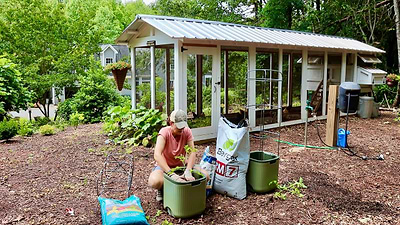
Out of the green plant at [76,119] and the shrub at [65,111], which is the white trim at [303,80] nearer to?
the green plant at [76,119]

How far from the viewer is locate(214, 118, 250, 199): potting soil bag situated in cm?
371

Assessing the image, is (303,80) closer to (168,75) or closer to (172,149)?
(168,75)

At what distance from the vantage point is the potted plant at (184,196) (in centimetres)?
319

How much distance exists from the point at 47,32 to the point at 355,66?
10441 millimetres

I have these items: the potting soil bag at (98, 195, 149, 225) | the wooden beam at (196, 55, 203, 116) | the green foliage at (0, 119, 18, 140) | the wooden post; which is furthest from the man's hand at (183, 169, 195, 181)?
the green foliage at (0, 119, 18, 140)

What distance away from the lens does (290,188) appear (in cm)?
414

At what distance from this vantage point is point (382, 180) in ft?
14.9

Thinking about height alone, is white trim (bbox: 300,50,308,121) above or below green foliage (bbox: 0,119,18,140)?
above

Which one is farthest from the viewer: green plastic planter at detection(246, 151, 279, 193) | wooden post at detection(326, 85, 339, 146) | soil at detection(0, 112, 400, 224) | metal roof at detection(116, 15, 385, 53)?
wooden post at detection(326, 85, 339, 146)

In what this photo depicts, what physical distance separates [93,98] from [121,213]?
7.57 metres

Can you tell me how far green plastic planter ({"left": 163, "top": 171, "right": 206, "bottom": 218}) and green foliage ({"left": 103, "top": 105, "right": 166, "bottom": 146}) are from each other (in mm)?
2908

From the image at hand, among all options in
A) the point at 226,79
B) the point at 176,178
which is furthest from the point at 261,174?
the point at 226,79

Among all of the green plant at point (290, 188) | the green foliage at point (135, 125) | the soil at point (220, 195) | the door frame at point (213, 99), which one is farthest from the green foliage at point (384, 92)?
the green plant at point (290, 188)

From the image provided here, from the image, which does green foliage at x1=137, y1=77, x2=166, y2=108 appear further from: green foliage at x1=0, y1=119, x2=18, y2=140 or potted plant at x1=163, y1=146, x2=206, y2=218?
potted plant at x1=163, y1=146, x2=206, y2=218
